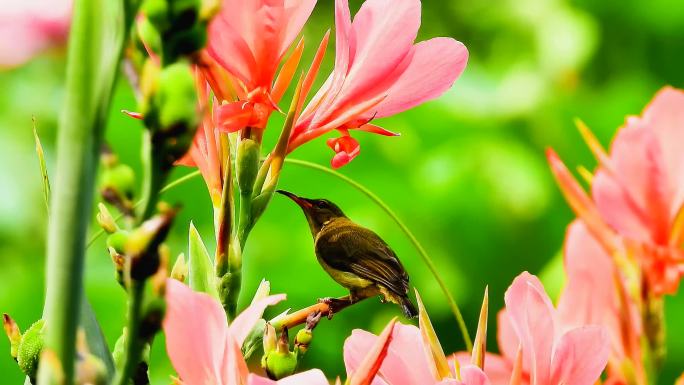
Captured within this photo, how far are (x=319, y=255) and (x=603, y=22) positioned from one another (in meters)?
1.18

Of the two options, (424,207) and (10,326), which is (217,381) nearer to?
(10,326)

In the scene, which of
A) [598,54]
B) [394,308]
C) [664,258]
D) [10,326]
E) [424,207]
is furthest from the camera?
[598,54]

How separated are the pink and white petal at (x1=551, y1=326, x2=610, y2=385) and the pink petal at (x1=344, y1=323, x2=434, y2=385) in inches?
1.1

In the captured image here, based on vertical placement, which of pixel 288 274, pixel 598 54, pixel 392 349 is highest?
pixel 392 349

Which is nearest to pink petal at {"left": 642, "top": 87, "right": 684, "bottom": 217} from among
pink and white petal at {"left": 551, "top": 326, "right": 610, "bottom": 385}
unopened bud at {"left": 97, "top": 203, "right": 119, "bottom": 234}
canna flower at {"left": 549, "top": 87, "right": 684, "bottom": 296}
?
canna flower at {"left": 549, "top": 87, "right": 684, "bottom": 296}

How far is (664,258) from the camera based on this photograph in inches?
11.2

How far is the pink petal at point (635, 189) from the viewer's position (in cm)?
29

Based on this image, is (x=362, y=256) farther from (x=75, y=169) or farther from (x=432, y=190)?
(x=432, y=190)

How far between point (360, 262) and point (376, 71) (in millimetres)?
45

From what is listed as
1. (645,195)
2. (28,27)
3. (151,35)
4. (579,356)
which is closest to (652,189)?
(645,195)

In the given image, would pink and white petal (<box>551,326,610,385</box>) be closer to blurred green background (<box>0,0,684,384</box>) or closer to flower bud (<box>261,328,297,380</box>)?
flower bud (<box>261,328,297,380</box>)

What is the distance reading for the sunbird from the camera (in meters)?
0.22

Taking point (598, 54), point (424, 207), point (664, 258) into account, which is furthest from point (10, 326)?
point (598, 54)

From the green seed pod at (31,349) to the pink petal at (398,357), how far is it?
0.25 ft
